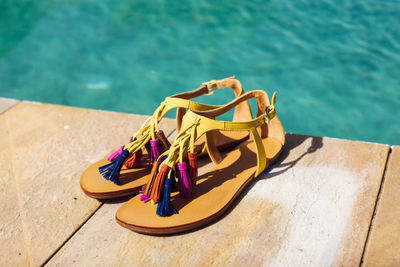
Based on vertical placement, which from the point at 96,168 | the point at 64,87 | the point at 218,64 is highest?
the point at 96,168

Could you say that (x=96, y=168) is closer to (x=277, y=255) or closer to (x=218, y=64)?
(x=277, y=255)

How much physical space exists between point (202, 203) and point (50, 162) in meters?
1.02

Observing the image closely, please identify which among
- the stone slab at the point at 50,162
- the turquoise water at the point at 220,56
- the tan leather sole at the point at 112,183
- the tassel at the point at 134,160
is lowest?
the turquoise water at the point at 220,56

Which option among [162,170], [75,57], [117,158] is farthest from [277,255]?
[75,57]

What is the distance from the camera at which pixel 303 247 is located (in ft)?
6.07

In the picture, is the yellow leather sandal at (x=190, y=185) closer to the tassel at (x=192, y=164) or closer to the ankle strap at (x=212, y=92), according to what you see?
the tassel at (x=192, y=164)

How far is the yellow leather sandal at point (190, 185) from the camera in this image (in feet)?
6.23

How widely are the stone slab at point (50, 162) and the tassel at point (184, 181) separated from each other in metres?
0.45

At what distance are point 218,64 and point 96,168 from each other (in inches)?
112

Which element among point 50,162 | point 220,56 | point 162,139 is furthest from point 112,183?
point 220,56

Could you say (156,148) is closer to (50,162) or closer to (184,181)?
(184,181)

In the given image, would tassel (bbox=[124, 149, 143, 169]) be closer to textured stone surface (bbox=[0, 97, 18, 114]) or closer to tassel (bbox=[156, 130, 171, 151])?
tassel (bbox=[156, 130, 171, 151])

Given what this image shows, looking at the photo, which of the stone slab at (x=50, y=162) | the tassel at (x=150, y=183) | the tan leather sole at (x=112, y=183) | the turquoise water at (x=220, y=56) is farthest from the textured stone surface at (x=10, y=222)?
the turquoise water at (x=220, y=56)

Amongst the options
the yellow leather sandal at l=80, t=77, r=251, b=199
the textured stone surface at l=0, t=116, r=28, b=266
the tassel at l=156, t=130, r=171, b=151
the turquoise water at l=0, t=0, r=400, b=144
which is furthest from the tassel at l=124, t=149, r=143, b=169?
the turquoise water at l=0, t=0, r=400, b=144
